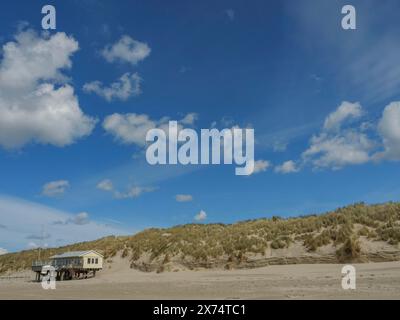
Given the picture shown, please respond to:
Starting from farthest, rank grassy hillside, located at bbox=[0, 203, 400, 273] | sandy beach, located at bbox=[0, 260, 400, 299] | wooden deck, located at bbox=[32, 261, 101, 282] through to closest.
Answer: wooden deck, located at bbox=[32, 261, 101, 282], grassy hillside, located at bbox=[0, 203, 400, 273], sandy beach, located at bbox=[0, 260, 400, 299]

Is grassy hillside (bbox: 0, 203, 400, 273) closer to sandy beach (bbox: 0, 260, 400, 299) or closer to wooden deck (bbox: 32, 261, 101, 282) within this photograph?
sandy beach (bbox: 0, 260, 400, 299)

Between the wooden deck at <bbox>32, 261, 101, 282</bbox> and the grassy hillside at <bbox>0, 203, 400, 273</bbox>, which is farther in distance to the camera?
the wooden deck at <bbox>32, 261, 101, 282</bbox>

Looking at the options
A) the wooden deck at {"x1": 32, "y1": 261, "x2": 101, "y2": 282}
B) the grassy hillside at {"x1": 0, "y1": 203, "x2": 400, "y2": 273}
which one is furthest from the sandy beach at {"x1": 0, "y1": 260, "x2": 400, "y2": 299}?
the wooden deck at {"x1": 32, "y1": 261, "x2": 101, "y2": 282}

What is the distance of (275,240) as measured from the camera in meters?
31.3

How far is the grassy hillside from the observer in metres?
27.6

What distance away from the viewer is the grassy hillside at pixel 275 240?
27.6 m

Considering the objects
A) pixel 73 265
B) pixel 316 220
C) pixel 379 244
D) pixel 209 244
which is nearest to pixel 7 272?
pixel 73 265

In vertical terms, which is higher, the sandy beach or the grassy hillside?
the grassy hillside

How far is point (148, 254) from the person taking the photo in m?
38.4

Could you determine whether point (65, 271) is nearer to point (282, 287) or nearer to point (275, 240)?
point (275, 240)

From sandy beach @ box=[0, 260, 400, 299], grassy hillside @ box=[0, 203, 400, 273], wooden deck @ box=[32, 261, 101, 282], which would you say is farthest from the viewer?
wooden deck @ box=[32, 261, 101, 282]

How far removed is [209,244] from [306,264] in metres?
9.16

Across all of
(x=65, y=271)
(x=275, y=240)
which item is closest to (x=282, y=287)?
(x=275, y=240)
